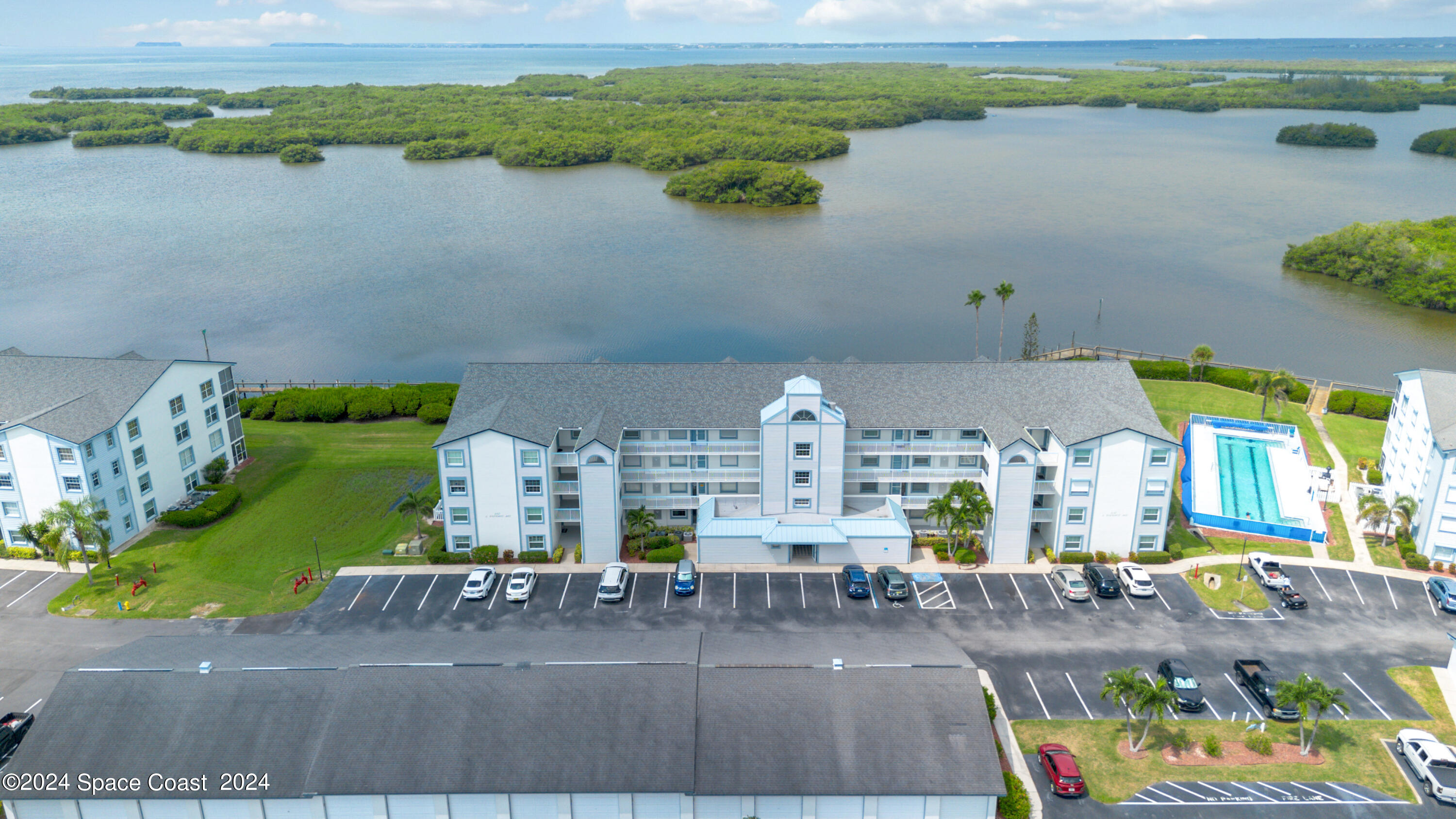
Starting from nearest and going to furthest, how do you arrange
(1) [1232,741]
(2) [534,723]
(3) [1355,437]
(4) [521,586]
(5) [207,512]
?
(2) [534,723] < (1) [1232,741] < (4) [521,586] < (5) [207,512] < (3) [1355,437]

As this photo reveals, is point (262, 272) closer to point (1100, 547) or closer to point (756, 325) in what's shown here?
point (756, 325)

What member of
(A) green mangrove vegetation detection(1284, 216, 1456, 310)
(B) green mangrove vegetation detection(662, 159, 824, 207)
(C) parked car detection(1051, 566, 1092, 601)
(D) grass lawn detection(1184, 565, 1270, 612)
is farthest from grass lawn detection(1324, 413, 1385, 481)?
(B) green mangrove vegetation detection(662, 159, 824, 207)

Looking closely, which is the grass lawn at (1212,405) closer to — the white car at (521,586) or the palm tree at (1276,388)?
the palm tree at (1276,388)

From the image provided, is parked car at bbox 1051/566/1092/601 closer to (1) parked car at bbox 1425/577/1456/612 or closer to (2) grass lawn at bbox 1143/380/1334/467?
(1) parked car at bbox 1425/577/1456/612

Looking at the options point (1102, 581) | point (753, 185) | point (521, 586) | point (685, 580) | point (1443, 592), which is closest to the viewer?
point (1443, 592)

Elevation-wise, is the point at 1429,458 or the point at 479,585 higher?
the point at 1429,458

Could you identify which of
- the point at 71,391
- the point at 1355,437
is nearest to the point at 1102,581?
the point at 1355,437

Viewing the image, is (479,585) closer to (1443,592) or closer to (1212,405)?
(1443,592)
